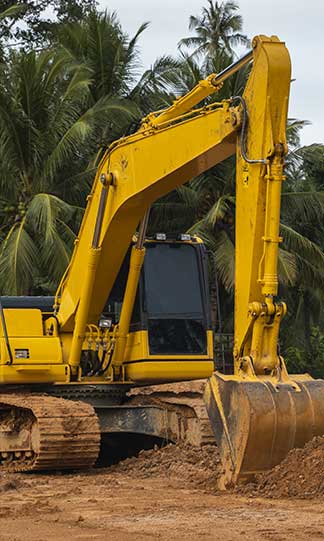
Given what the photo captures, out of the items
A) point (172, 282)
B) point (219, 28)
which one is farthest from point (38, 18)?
point (172, 282)

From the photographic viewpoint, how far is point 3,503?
377 inches

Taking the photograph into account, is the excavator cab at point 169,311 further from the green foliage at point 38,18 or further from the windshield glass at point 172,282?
the green foliage at point 38,18

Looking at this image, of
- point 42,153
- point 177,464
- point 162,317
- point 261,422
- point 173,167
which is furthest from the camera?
point 42,153

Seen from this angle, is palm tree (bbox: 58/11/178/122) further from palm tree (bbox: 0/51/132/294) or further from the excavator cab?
the excavator cab

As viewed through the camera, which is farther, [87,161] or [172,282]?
[87,161]

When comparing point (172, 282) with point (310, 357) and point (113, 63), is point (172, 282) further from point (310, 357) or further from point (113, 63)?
point (310, 357)

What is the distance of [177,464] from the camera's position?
11.5 meters

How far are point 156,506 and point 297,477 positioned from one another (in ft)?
3.97

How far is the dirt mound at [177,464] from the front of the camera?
10836mm

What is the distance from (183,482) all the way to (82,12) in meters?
31.9

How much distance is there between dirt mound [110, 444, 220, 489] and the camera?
10.8m

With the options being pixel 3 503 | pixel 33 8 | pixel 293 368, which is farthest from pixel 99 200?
pixel 33 8

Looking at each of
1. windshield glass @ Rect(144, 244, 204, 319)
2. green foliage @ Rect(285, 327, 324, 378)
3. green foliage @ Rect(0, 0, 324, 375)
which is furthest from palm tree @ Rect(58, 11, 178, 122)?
windshield glass @ Rect(144, 244, 204, 319)

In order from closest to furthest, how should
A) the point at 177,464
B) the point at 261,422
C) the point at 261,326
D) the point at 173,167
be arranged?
the point at 261,422 → the point at 261,326 → the point at 173,167 → the point at 177,464
